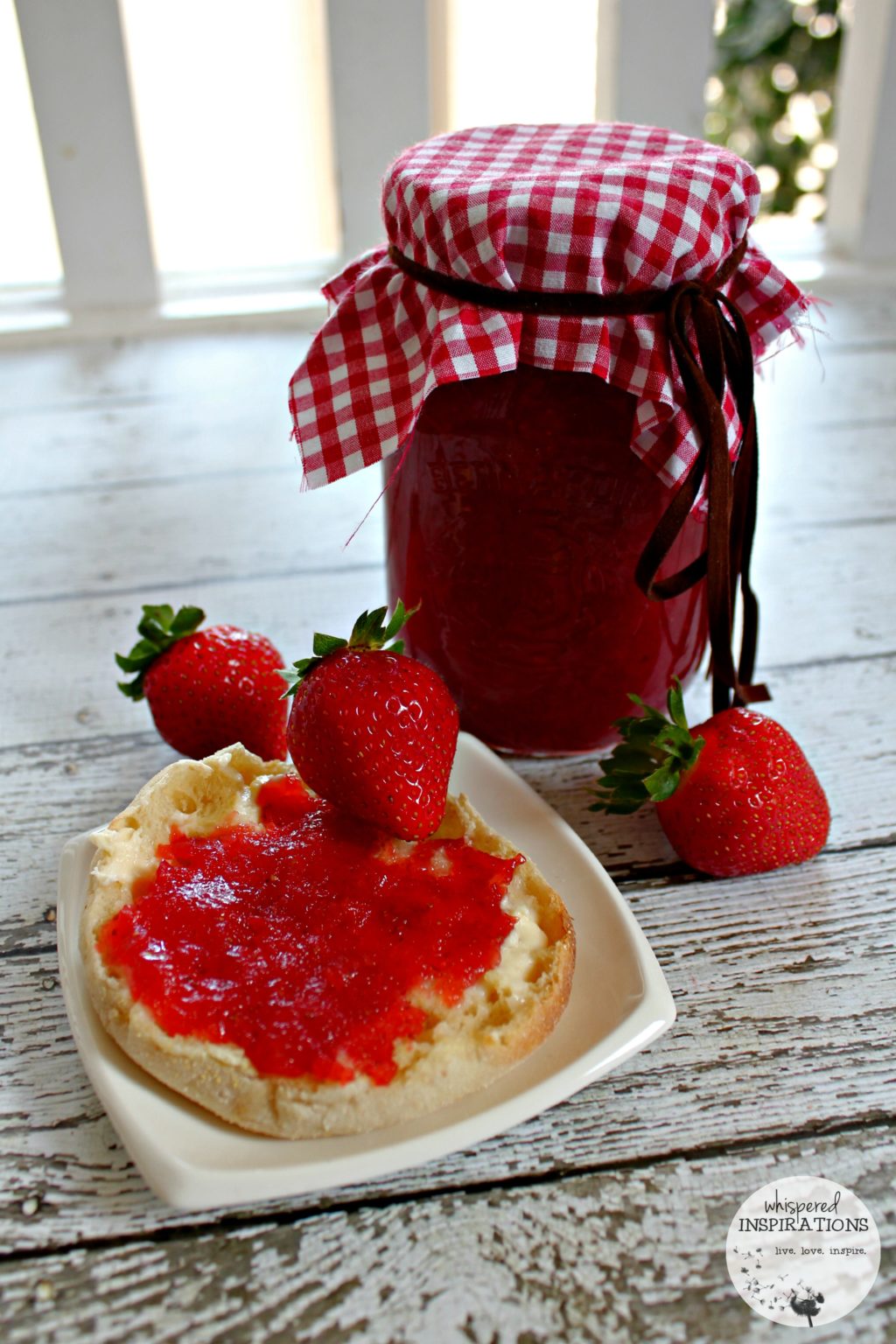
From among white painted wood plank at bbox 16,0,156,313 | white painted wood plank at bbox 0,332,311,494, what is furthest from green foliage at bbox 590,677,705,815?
white painted wood plank at bbox 16,0,156,313

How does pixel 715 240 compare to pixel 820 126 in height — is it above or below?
above

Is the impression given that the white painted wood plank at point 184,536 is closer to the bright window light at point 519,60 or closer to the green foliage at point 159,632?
the green foliage at point 159,632

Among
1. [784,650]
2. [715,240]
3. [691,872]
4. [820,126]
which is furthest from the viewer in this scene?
[820,126]

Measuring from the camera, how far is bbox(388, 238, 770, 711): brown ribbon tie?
630 mm

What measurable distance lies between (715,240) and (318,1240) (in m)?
0.55

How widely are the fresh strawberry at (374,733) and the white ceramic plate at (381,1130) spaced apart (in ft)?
0.34

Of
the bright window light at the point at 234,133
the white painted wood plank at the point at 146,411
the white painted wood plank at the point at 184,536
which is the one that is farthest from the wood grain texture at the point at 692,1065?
the bright window light at the point at 234,133

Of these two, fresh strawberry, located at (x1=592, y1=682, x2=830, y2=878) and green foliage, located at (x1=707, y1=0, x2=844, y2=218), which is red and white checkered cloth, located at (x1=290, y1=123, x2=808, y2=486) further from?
green foliage, located at (x1=707, y1=0, x2=844, y2=218)

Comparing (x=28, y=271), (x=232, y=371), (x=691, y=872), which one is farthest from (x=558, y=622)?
(x=28, y=271)

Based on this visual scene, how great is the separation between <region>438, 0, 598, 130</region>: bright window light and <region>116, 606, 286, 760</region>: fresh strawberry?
3.74ft

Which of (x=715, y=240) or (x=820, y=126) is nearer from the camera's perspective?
A: (x=715, y=240)

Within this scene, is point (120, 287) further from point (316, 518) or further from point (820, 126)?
point (820, 126)

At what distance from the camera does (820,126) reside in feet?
7.79

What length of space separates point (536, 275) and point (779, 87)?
6.53ft
